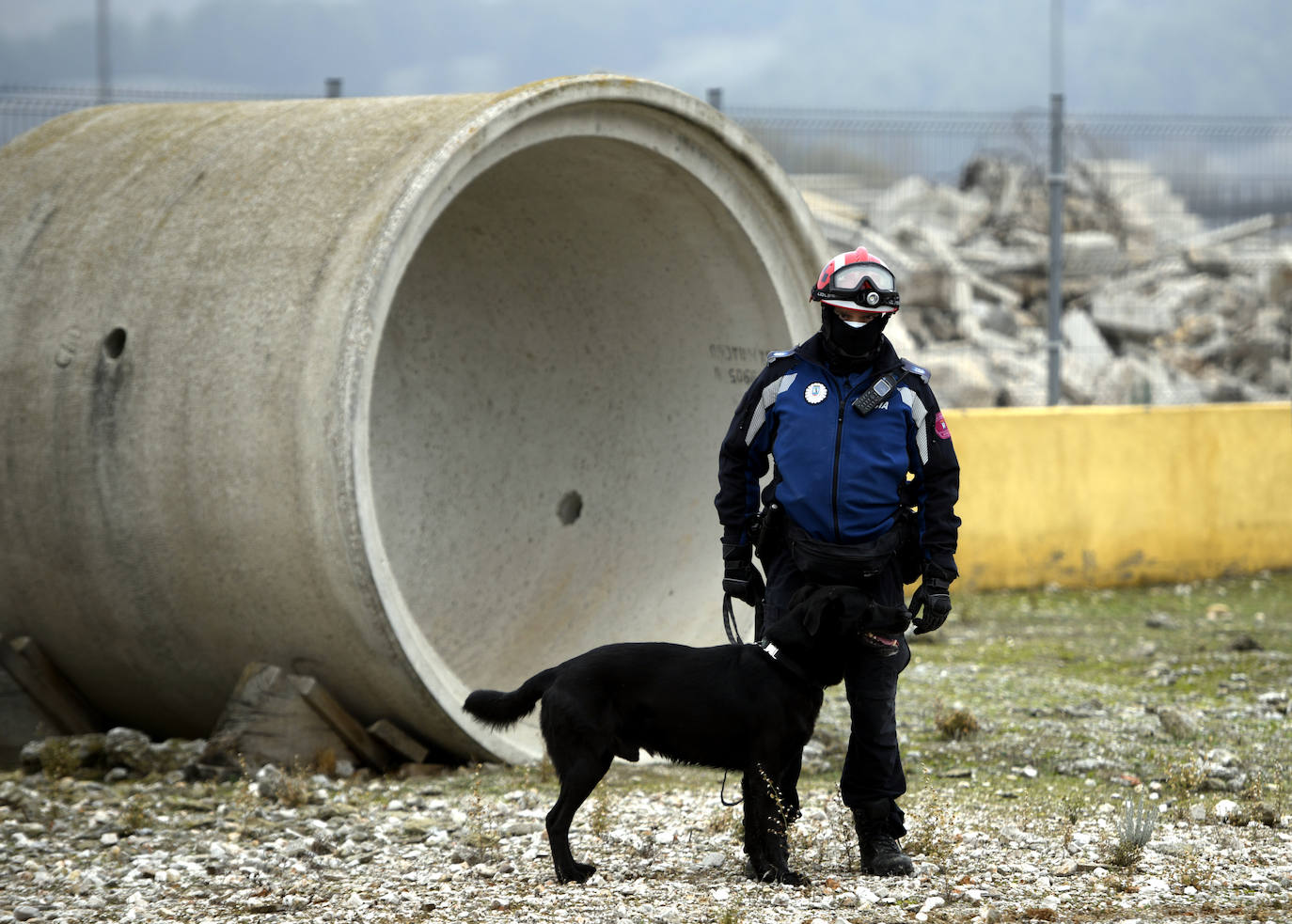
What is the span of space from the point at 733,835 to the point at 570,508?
328 centimetres

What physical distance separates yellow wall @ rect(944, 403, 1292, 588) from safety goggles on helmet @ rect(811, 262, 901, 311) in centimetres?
549

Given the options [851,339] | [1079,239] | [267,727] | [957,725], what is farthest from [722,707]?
[1079,239]

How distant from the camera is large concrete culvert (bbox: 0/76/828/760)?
5707 millimetres

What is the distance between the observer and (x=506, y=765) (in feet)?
20.2

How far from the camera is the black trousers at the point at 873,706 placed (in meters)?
4.60

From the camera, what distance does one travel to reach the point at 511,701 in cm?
462

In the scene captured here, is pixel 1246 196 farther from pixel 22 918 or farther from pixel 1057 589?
pixel 22 918

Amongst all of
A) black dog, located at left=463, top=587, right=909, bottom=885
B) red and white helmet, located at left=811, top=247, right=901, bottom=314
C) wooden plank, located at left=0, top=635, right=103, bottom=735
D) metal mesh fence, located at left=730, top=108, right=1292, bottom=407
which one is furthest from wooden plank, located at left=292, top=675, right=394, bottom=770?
metal mesh fence, located at left=730, top=108, right=1292, bottom=407

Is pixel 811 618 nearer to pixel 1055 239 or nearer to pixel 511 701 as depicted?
pixel 511 701

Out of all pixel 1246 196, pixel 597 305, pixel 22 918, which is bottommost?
pixel 22 918

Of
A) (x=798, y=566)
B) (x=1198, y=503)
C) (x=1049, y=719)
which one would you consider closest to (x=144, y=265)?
(x=798, y=566)

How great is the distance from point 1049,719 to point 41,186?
488cm

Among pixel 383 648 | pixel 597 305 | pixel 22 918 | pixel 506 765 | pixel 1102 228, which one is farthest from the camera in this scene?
pixel 1102 228

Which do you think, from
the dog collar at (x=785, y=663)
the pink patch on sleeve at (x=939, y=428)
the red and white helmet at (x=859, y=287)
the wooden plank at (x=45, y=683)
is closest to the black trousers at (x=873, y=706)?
the dog collar at (x=785, y=663)
